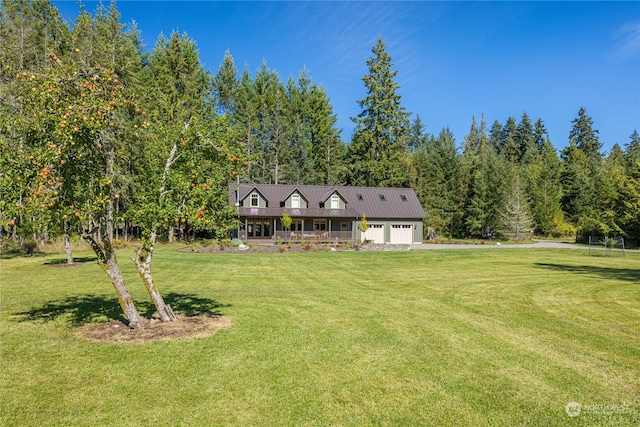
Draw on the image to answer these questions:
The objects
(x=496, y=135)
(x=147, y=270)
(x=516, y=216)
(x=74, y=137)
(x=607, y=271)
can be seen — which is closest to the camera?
(x=74, y=137)

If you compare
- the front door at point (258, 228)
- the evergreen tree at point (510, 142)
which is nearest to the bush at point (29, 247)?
the front door at point (258, 228)

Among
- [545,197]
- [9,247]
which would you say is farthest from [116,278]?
[545,197]

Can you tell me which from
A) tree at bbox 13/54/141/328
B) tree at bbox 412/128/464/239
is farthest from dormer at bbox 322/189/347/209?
tree at bbox 13/54/141/328

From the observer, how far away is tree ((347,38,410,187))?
169 feet

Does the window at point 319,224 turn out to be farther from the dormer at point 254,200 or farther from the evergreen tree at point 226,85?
the evergreen tree at point 226,85

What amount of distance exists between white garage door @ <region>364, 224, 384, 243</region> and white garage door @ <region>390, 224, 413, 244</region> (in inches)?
48.5

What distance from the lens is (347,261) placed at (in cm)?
2338

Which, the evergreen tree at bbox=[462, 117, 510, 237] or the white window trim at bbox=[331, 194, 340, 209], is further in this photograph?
the evergreen tree at bbox=[462, 117, 510, 237]

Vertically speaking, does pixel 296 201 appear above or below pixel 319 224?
above

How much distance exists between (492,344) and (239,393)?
4.99 metres

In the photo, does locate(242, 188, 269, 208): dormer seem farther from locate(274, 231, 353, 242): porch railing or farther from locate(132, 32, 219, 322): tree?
locate(132, 32, 219, 322): tree

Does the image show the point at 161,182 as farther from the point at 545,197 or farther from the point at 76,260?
the point at 545,197

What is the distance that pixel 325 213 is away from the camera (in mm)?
38906

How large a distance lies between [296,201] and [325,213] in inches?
127
